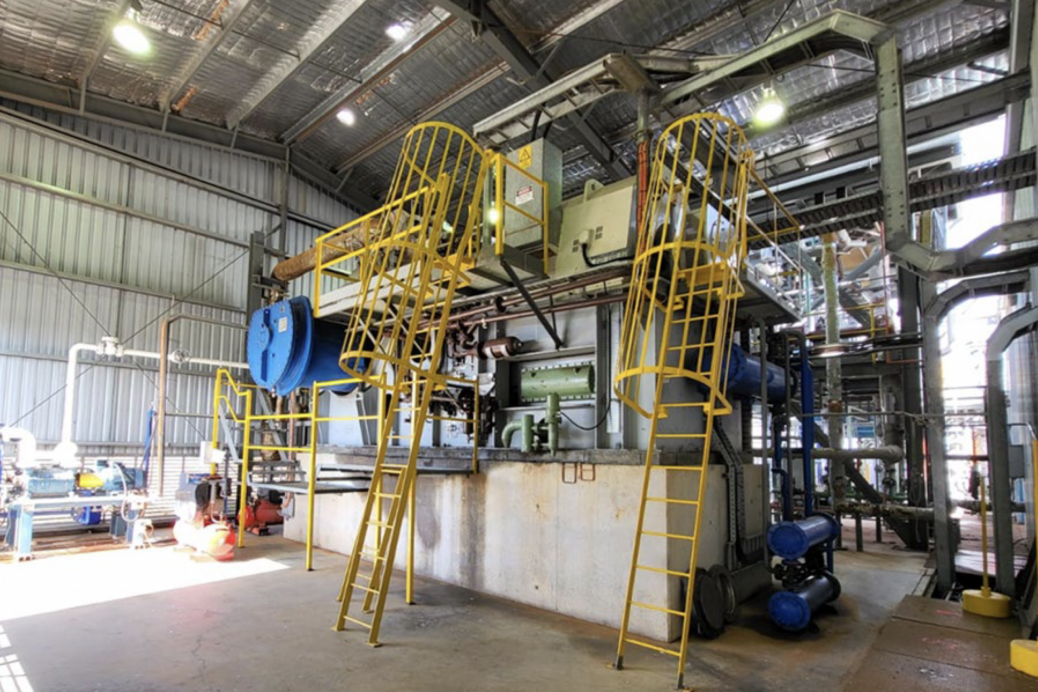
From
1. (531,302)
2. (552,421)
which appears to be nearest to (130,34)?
(531,302)

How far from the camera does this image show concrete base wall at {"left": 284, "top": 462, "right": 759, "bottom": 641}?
534 centimetres

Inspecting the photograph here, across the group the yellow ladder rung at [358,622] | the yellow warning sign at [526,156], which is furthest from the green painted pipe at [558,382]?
the yellow ladder rung at [358,622]

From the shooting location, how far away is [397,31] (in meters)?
9.76

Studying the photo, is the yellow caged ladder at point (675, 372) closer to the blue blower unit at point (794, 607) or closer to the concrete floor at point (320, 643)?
the concrete floor at point (320, 643)

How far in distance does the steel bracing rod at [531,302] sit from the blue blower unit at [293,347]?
3.15 m

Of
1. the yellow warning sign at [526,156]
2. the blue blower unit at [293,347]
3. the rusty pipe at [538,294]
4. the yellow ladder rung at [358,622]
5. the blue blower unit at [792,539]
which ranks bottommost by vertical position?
the yellow ladder rung at [358,622]

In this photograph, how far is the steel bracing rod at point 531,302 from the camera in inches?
239

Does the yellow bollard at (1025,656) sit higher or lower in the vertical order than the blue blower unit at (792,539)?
lower

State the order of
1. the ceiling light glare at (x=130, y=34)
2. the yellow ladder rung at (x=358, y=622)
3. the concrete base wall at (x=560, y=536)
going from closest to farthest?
1. the yellow ladder rung at (x=358, y=622)
2. the concrete base wall at (x=560, y=536)
3. the ceiling light glare at (x=130, y=34)

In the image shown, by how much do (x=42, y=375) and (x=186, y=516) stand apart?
4.85 meters

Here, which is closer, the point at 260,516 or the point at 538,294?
the point at 538,294

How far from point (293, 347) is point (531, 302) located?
3.57 m

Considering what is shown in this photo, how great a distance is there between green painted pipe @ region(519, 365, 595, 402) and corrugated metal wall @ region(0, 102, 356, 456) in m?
9.48

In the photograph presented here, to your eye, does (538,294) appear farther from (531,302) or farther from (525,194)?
(525,194)
